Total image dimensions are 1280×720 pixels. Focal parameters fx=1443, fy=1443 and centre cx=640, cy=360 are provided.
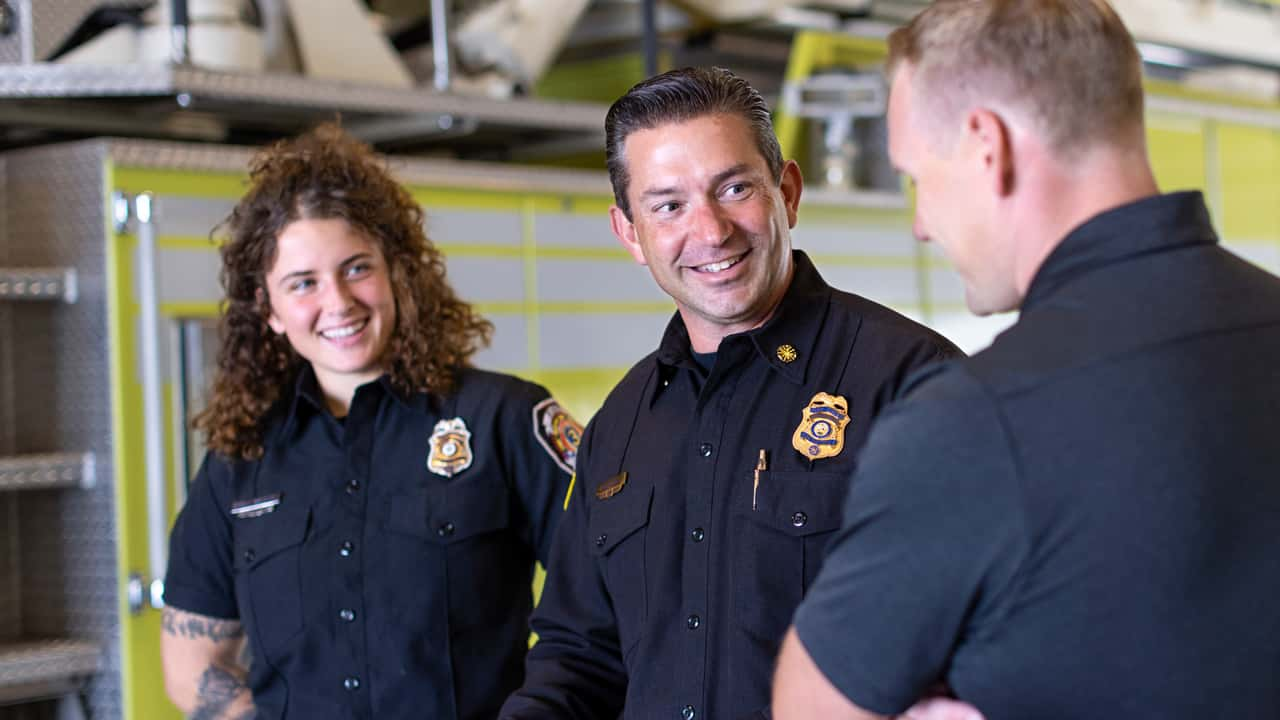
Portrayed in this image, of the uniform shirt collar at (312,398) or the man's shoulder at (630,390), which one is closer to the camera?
the man's shoulder at (630,390)

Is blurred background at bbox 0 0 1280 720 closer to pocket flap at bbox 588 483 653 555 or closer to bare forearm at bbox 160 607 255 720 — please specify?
bare forearm at bbox 160 607 255 720

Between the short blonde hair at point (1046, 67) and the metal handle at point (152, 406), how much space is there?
2.87 metres

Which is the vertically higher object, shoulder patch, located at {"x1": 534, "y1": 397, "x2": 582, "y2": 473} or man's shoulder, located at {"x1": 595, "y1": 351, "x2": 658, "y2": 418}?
man's shoulder, located at {"x1": 595, "y1": 351, "x2": 658, "y2": 418}

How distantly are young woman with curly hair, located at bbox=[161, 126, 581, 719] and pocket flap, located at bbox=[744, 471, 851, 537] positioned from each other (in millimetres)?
802

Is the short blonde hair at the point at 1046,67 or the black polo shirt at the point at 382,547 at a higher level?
the short blonde hair at the point at 1046,67

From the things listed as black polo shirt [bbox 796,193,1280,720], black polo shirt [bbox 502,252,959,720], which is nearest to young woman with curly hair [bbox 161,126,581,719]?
black polo shirt [bbox 502,252,959,720]

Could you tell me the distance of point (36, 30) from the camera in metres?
3.96

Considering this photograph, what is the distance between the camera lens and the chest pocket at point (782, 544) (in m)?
1.83

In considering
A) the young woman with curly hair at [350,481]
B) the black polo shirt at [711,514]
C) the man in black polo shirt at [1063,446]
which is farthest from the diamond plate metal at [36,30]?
the man in black polo shirt at [1063,446]

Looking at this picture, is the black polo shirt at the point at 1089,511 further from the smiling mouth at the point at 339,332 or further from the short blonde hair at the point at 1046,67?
the smiling mouth at the point at 339,332

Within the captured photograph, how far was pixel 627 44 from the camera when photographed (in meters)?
6.21

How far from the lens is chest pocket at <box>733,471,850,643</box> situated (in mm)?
1831

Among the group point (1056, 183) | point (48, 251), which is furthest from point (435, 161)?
point (1056, 183)

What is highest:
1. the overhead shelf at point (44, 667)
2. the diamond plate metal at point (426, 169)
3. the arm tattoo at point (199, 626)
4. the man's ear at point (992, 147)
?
the diamond plate metal at point (426, 169)
